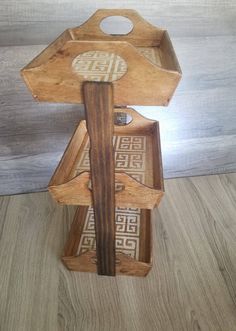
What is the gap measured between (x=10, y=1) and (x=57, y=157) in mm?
517

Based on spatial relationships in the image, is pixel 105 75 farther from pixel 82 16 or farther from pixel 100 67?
pixel 82 16

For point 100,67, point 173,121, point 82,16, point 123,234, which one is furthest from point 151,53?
point 123,234

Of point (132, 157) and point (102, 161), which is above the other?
point (102, 161)

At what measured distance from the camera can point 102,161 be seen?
0.58 meters

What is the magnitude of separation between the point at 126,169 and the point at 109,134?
0.79ft

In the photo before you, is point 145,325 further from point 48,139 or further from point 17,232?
point 48,139

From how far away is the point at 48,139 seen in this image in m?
1.05

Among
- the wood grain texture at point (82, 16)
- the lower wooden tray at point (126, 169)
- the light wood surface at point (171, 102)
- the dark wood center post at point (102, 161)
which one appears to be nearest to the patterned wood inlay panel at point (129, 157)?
the lower wooden tray at point (126, 169)

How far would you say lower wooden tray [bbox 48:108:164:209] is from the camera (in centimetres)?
63

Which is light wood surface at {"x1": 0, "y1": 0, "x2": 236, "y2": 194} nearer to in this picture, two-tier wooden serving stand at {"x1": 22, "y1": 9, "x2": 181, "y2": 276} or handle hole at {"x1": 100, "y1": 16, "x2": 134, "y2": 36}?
handle hole at {"x1": 100, "y1": 16, "x2": 134, "y2": 36}

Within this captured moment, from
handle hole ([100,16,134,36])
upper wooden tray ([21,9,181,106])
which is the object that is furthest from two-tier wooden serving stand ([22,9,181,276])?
handle hole ([100,16,134,36])

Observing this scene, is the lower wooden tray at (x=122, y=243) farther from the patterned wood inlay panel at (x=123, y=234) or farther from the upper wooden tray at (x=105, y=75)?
the upper wooden tray at (x=105, y=75)

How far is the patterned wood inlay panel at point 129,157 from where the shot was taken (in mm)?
759

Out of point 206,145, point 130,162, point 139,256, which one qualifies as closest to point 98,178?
point 130,162
